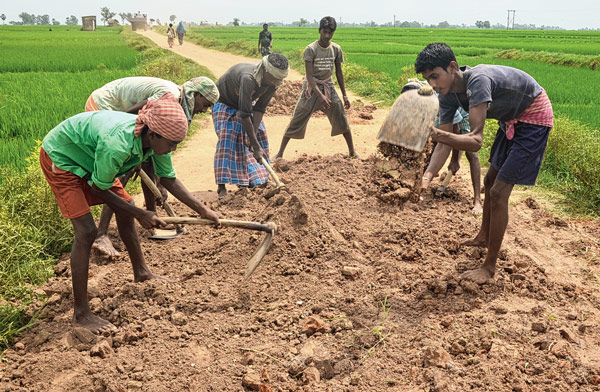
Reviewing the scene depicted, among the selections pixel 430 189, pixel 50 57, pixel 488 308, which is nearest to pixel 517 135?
pixel 488 308

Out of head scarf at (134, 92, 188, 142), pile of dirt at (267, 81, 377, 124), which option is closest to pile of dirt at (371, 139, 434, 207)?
head scarf at (134, 92, 188, 142)

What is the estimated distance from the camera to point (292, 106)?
417 inches

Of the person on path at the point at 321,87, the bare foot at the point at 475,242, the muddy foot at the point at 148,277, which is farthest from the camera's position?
the person on path at the point at 321,87

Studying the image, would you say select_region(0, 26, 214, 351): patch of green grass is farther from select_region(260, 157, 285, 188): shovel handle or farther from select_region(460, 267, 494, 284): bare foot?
select_region(460, 267, 494, 284): bare foot

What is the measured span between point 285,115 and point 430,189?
211 inches

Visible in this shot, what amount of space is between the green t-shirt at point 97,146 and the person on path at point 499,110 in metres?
1.72

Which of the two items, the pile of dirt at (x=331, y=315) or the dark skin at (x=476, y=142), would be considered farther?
the dark skin at (x=476, y=142)

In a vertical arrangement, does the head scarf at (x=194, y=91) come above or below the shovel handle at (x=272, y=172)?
above

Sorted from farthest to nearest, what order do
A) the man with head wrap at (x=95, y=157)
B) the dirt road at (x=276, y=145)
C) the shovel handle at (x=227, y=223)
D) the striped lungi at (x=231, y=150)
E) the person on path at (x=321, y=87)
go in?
the dirt road at (x=276, y=145), the person on path at (x=321, y=87), the striped lungi at (x=231, y=150), the shovel handle at (x=227, y=223), the man with head wrap at (x=95, y=157)

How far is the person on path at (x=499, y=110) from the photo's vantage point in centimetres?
293

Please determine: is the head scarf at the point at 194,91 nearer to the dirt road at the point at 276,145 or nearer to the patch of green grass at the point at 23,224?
the patch of green grass at the point at 23,224

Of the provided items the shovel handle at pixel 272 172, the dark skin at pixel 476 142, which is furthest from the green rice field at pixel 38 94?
the dark skin at pixel 476 142

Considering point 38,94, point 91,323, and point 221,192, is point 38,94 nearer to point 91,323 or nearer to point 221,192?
point 221,192

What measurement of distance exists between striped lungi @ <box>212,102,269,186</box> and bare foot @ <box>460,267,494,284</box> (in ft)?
8.40
